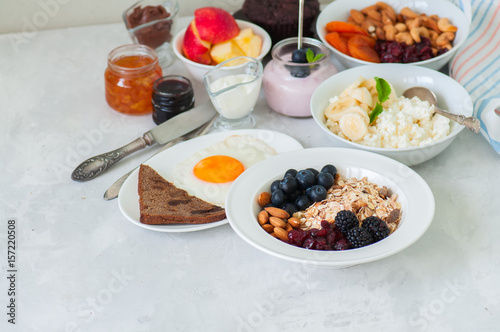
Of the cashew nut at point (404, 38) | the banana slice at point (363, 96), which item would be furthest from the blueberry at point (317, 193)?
the cashew nut at point (404, 38)

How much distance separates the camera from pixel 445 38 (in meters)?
1.65

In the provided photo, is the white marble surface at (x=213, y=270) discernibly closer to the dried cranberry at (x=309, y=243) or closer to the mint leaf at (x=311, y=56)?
the dried cranberry at (x=309, y=243)

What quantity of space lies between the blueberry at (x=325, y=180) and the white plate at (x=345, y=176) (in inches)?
2.3

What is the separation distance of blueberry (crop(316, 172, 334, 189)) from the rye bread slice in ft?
0.75

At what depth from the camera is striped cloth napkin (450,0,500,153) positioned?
4.64ft

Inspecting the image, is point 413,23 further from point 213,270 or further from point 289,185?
point 213,270

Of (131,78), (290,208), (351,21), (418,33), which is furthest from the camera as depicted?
(351,21)

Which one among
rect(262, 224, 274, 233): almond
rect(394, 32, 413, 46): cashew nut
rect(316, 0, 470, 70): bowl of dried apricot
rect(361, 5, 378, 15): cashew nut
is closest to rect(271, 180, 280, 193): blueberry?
rect(262, 224, 274, 233): almond

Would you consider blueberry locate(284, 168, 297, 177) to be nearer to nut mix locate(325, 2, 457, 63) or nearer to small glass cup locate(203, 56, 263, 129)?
small glass cup locate(203, 56, 263, 129)

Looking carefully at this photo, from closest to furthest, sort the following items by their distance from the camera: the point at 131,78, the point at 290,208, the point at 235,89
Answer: the point at 290,208 < the point at 235,89 < the point at 131,78

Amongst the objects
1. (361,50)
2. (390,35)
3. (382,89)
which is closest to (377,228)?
(382,89)

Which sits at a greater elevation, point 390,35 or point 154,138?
point 390,35

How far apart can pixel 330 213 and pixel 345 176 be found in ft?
0.53

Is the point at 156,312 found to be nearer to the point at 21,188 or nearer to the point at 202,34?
the point at 21,188
